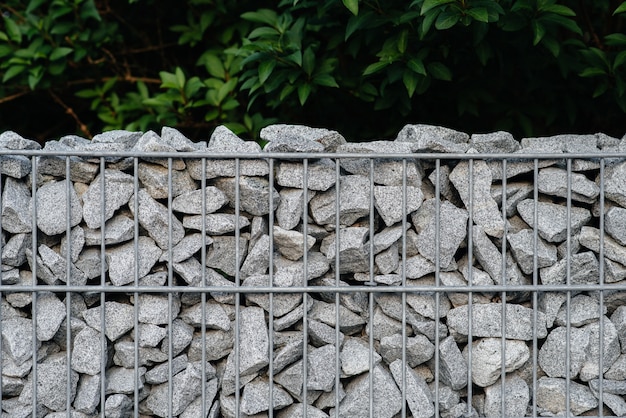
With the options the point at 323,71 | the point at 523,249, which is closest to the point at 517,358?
the point at 523,249

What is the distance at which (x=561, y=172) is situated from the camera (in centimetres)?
308

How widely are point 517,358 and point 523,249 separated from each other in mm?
434

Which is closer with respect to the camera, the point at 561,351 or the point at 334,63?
the point at 561,351

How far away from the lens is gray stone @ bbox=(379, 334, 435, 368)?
3002 mm

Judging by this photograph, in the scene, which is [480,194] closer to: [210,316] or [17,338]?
[210,316]

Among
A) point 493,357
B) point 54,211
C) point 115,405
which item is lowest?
point 115,405

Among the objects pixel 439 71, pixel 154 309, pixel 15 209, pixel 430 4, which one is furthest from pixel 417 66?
pixel 15 209

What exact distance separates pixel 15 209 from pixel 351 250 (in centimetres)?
130

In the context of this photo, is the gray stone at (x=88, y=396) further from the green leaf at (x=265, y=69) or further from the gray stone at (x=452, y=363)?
the green leaf at (x=265, y=69)

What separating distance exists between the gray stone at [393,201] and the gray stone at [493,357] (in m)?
0.60

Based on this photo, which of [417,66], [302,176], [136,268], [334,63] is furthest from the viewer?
[334,63]

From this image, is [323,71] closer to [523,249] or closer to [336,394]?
[523,249]

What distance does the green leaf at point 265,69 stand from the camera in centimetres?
343

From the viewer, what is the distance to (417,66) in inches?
134
